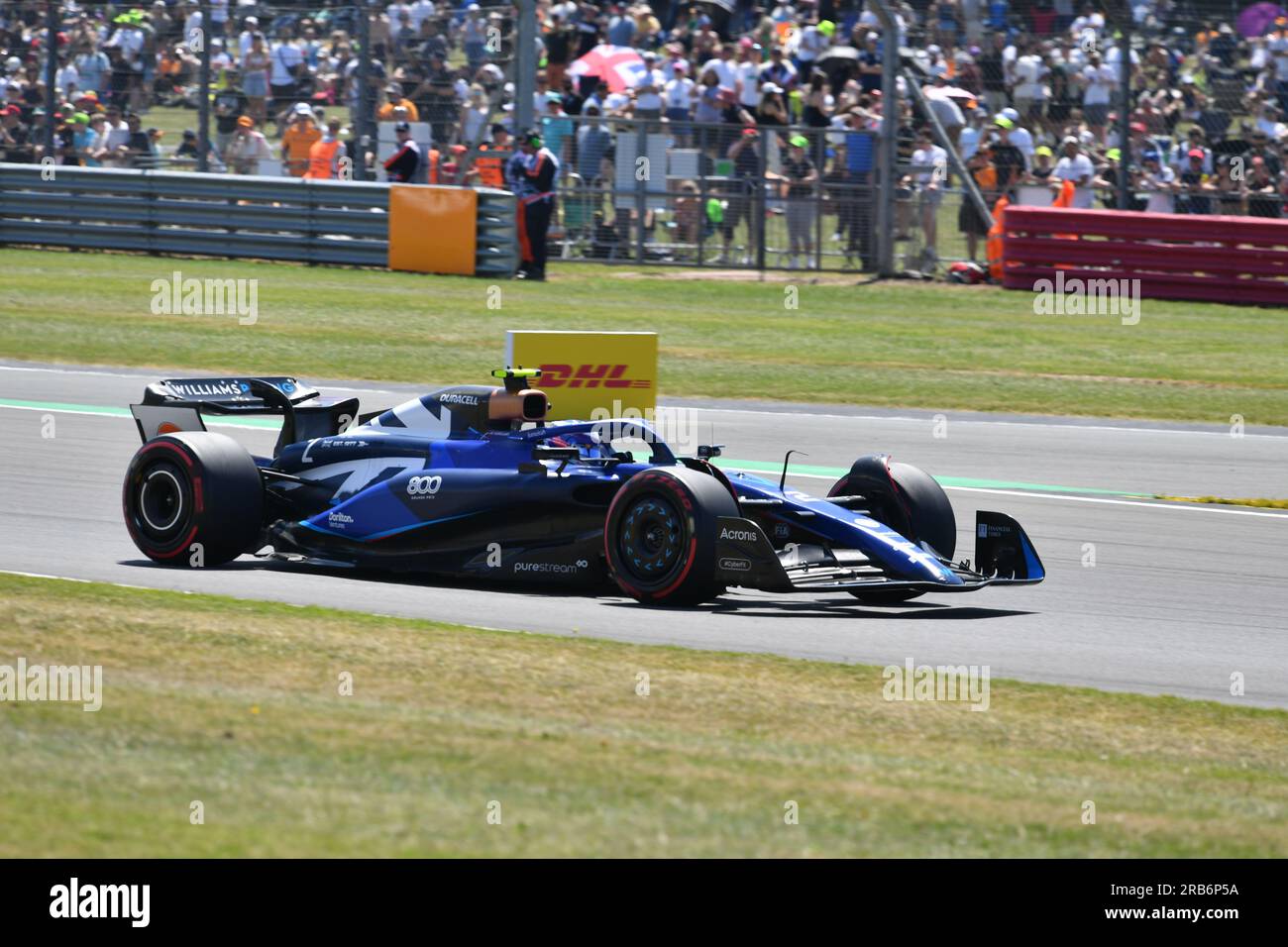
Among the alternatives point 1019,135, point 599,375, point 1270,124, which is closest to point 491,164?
point 1019,135

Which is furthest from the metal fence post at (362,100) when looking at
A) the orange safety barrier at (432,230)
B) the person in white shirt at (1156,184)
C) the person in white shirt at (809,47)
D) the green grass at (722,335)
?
the person in white shirt at (1156,184)

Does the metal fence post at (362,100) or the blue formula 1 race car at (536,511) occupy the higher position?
the metal fence post at (362,100)

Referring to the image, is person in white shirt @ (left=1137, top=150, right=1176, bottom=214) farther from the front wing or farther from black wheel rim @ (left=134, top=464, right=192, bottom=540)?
black wheel rim @ (left=134, top=464, right=192, bottom=540)

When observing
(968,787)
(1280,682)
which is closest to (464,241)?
(1280,682)

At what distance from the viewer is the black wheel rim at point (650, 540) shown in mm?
9070

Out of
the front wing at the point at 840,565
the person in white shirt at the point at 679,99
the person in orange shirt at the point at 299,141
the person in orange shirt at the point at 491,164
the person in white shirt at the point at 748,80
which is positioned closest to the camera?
the front wing at the point at 840,565

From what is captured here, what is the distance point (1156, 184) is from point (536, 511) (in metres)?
17.6

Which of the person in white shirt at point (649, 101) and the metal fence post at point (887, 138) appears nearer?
the metal fence post at point (887, 138)

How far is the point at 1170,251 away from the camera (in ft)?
80.2

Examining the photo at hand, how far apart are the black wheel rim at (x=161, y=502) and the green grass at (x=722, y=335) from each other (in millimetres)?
7815

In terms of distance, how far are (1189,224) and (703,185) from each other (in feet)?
22.2

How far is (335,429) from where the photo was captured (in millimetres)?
11016

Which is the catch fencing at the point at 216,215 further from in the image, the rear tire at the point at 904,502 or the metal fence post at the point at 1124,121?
the rear tire at the point at 904,502
